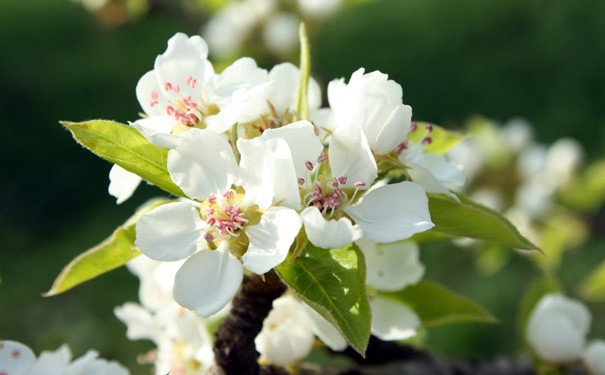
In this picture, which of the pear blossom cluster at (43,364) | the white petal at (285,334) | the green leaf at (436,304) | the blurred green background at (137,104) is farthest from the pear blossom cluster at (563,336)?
the blurred green background at (137,104)

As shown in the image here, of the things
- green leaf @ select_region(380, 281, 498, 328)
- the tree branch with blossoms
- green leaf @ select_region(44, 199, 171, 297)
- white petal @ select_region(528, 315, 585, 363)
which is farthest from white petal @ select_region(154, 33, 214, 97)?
white petal @ select_region(528, 315, 585, 363)

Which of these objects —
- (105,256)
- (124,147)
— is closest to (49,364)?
(105,256)

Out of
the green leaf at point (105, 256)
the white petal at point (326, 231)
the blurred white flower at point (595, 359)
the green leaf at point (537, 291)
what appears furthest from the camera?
the green leaf at point (537, 291)

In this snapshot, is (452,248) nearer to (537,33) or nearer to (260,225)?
(537,33)

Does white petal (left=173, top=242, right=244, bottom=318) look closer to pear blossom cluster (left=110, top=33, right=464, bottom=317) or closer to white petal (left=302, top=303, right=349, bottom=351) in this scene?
pear blossom cluster (left=110, top=33, right=464, bottom=317)

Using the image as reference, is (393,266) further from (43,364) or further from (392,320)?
(43,364)

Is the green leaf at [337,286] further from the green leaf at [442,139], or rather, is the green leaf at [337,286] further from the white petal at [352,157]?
the green leaf at [442,139]
